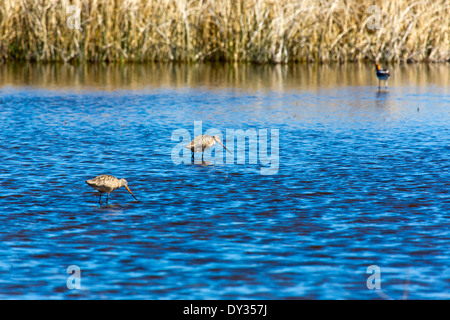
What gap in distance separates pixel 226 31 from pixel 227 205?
2570 centimetres

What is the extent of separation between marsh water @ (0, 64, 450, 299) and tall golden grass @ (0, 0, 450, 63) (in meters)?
12.8

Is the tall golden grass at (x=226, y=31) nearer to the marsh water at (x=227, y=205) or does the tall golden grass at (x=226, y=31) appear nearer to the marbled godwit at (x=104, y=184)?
the marsh water at (x=227, y=205)

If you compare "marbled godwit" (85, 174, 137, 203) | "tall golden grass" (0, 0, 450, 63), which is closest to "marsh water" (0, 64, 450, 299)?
"marbled godwit" (85, 174, 137, 203)

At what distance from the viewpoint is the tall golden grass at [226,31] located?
34188 millimetres

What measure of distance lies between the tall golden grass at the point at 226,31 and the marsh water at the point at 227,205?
12.8 m

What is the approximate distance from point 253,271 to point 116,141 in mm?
8745

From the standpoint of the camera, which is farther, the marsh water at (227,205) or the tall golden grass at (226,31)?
the tall golden grass at (226,31)

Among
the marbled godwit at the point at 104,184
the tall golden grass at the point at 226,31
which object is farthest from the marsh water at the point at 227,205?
the tall golden grass at the point at 226,31

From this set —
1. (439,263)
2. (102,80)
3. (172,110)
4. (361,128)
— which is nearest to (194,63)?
(102,80)

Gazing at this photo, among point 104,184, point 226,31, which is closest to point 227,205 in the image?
point 104,184

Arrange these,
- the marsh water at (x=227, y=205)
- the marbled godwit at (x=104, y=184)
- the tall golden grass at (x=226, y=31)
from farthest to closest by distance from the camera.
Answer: the tall golden grass at (x=226, y=31), the marbled godwit at (x=104, y=184), the marsh water at (x=227, y=205)
